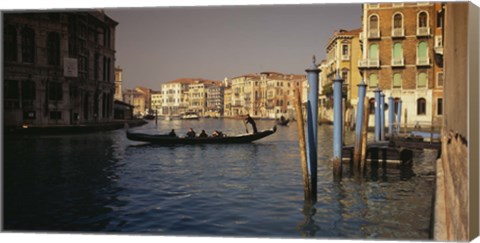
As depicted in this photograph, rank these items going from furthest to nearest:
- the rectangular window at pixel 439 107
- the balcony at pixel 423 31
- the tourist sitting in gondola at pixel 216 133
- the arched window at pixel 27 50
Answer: the balcony at pixel 423 31, the tourist sitting in gondola at pixel 216 133, the rectangular window at pixel 439 107, the arched window at pixel 27 50

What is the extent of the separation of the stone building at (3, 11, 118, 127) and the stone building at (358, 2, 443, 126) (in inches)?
307

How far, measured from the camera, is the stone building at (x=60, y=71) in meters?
9.53

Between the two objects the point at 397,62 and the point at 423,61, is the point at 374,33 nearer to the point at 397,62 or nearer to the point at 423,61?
the point at 397,62

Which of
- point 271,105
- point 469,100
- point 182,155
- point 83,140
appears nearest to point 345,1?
point 469,100

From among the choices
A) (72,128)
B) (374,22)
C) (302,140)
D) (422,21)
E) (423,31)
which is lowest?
(72,128)

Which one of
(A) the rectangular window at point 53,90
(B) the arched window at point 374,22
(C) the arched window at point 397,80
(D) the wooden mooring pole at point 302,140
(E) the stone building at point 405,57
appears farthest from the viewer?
(C) the arched window at point 397,80

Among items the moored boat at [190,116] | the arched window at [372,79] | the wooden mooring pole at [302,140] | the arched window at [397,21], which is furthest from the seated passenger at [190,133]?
the wooden mooring pole at [302,140]

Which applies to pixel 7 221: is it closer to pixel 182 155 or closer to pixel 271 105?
pixel 182 155

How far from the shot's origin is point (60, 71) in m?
14.6

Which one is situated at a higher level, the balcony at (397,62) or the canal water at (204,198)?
the balcony at (397,62)

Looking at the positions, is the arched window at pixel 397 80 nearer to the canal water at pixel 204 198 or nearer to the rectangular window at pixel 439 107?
the rectangular window at pixel 439 107

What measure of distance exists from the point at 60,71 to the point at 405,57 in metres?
10.0

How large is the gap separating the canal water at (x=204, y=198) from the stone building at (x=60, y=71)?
56.0 inches

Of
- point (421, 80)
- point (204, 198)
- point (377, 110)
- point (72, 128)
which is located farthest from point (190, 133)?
point (204, 198)
